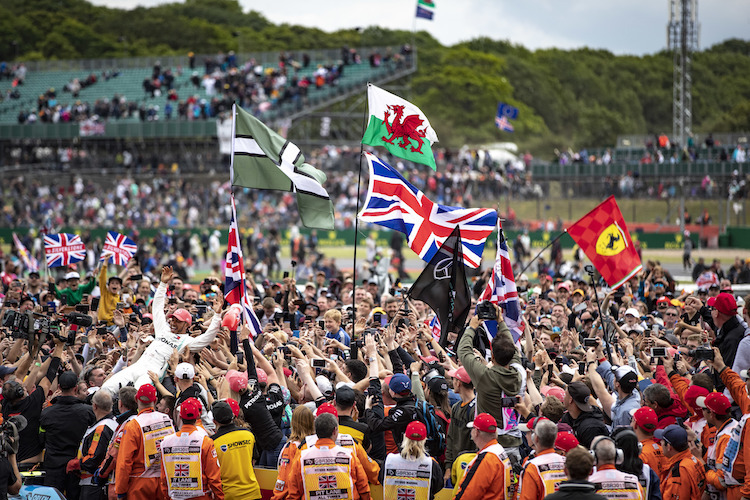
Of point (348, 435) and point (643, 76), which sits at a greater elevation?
point (643, 76)

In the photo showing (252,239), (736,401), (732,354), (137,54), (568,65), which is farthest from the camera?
(568,65)

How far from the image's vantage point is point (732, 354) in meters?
8.68

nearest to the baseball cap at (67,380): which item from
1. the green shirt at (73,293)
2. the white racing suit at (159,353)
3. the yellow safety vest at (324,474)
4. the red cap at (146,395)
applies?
the white racing suit at (159,353)

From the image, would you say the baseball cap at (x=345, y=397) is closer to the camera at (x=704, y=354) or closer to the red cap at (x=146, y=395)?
the red cap at (x=146, y=395)

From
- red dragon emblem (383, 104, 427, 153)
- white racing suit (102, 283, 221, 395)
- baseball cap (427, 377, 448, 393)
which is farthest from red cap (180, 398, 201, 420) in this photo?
red dragon emblem (383, 104, 427, 153)

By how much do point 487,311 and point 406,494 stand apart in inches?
70.0

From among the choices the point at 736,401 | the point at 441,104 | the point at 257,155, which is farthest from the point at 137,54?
the point at 736,401

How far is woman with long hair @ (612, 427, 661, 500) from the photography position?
640 centimetres

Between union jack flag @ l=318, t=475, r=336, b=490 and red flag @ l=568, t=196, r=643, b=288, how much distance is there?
6.47m

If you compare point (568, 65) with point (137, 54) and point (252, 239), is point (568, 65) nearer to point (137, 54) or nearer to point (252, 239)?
point (137, 54)

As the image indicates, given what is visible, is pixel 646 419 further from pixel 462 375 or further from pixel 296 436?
pixel 296 436

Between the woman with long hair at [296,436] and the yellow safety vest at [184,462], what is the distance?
2.16 feet

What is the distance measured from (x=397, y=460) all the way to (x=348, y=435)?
1.50 feet

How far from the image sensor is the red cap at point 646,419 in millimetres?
6977
